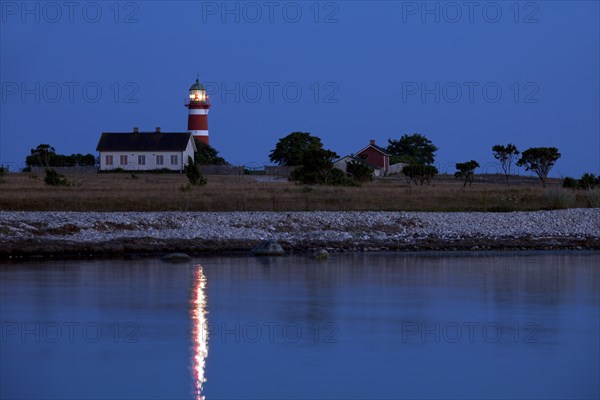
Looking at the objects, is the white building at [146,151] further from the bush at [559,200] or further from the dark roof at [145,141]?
the bush at [559,200]

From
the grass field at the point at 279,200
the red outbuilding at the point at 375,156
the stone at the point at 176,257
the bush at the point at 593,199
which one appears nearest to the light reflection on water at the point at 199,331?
the stone at the point at 176,257

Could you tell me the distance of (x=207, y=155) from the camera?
8019 centimetres

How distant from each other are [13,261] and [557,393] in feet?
53.8

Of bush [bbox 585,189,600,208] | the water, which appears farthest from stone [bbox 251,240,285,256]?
bush [bbox 585,189,600,208]

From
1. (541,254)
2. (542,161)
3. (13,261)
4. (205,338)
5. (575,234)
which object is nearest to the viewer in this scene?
(205,338)

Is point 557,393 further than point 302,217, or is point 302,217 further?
point 302,217

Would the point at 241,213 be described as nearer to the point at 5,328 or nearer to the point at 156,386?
the point at 5,328

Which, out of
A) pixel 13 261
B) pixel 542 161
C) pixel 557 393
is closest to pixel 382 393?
pixel 557 393

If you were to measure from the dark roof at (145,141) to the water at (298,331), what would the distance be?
48412mm

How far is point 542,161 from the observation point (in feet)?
213

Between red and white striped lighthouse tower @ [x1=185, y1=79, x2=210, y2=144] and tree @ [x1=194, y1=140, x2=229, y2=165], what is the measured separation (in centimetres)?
109

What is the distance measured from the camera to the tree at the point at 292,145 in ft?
271

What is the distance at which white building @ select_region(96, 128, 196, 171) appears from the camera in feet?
234

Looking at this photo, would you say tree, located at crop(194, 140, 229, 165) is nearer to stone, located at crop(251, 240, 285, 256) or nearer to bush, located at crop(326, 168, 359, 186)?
bush, located at crop(326, 168, 359, 186)
